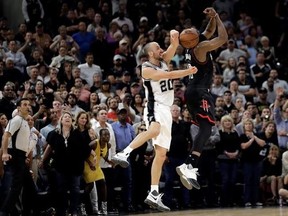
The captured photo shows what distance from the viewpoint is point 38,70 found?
58.6 feet

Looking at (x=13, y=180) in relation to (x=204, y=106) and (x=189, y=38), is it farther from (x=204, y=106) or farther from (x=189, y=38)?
(x=189, y=38)

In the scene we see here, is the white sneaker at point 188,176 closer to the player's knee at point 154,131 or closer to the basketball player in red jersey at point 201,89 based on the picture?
the basketball player in red jersey at point 201,89

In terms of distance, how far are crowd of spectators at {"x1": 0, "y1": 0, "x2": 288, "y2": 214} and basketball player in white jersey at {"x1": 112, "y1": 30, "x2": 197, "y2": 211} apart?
10.6 ft

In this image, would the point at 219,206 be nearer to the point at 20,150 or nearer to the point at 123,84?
the point at 123,84

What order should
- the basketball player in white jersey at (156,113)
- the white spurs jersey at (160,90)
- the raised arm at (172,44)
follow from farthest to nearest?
the white spurs jersey at (160,90) < the basketball player in white jersey at (156,113) < the raised arm at (172,44)

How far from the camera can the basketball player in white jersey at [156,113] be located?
39.4 ft

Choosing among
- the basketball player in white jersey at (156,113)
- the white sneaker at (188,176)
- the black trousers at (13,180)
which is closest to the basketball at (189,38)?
the basketball player in white jersey at (156,113)

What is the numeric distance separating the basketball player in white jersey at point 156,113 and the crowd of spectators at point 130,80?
3.23m

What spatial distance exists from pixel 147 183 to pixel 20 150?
3.49m

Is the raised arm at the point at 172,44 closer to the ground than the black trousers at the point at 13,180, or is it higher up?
higher up

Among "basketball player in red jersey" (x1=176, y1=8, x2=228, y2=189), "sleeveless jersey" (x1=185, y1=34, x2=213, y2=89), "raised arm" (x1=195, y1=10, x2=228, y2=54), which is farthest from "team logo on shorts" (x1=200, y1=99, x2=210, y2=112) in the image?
"raised arm" (x1=195, y1=10, x2=228, y2=54)

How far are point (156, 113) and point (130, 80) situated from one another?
22.6 ft

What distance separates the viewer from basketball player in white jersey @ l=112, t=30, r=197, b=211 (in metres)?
12.0

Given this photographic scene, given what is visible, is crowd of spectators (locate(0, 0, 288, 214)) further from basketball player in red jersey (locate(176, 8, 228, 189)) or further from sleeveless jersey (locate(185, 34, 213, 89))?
sleeveless jersey (locate(185, 34, 213, 89))
